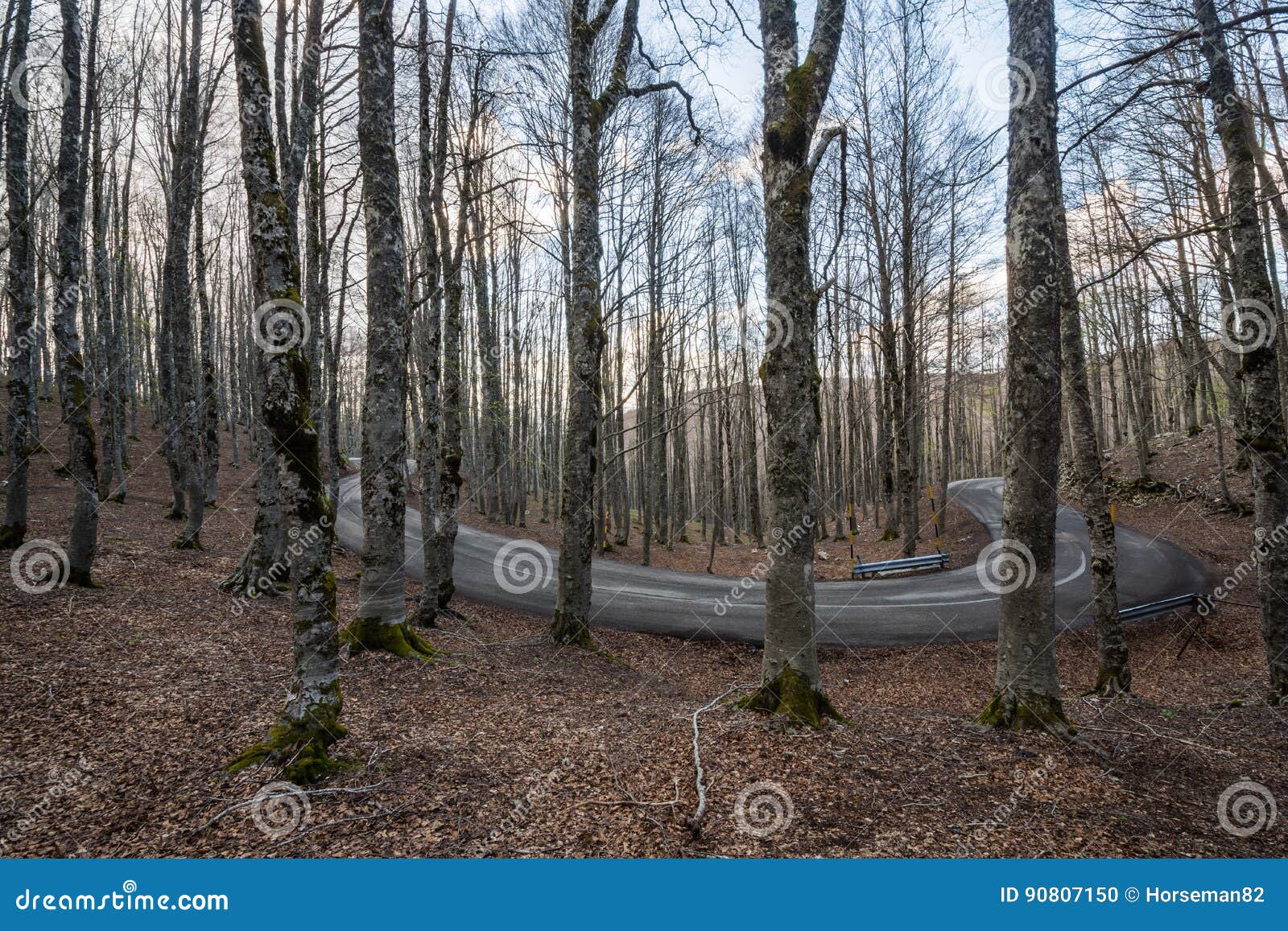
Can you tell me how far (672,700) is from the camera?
6359 mm

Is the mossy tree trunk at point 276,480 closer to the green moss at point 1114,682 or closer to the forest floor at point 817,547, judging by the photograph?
the forest floor at point 817,547

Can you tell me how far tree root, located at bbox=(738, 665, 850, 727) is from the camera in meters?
4.68

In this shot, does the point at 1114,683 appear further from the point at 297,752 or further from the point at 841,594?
the point at 297,752

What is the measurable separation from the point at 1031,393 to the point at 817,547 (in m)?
17.0

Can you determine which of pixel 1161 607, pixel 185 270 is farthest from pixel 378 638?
pixel 1161 607

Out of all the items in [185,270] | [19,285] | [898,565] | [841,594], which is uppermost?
[185,270]

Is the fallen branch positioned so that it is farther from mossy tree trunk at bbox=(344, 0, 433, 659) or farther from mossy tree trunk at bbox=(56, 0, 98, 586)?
mossy tree trunk at bbox=(56, 0, 98, 586)

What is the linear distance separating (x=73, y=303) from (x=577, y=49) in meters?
7.61

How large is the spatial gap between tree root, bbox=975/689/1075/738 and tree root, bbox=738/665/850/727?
1.30 meters

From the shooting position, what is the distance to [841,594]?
13.1 m

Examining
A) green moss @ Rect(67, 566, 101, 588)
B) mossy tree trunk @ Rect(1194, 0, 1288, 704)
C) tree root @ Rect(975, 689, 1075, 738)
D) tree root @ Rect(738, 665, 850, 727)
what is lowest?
tree root @ Rect(975, 689, 1075, 738)

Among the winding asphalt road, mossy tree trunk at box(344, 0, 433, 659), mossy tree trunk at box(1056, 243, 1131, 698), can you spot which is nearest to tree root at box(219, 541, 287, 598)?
mossy tree trunk at box(344, 0, 433, 659)

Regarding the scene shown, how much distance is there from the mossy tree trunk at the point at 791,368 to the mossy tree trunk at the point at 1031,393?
1.57 metres

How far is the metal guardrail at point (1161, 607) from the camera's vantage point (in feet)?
34.4
